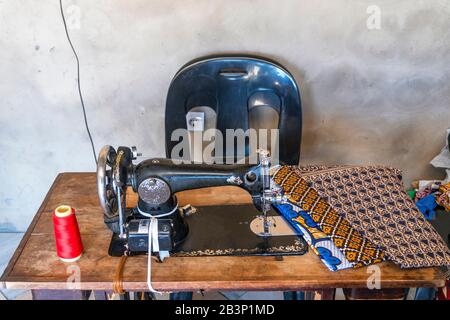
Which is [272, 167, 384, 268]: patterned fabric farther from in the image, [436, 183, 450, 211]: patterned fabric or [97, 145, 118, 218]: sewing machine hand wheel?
[436, 183, 450, 211]: patterned fabric

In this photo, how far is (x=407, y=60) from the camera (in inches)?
79.9

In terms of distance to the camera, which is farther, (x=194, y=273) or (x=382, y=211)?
(x=382, y=211)

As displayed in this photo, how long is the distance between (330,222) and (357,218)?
83 millimetres

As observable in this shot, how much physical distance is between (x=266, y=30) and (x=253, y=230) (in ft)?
3.21

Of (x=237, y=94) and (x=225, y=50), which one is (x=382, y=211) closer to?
(x=237, y=94)

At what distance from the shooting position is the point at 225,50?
2.00m

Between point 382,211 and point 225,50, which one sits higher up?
point 225,50

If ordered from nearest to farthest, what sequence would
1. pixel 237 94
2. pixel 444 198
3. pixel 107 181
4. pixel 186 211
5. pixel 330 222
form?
pixel 107 181 → pixel 330 222 → pixel 186 211 → pixel 444 198 → pixel 237 94

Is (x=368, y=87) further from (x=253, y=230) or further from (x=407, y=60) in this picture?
(x=253, y=230)

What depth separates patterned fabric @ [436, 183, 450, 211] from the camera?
1809 millimetres

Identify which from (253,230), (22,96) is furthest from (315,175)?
(22,96)

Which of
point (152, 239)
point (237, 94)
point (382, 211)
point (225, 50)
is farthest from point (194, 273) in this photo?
point (225, 50)

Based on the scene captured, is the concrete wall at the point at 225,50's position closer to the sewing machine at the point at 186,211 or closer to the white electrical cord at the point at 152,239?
the sewing machine at the point at 186,211

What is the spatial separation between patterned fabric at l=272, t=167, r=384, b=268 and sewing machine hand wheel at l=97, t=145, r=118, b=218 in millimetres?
543
